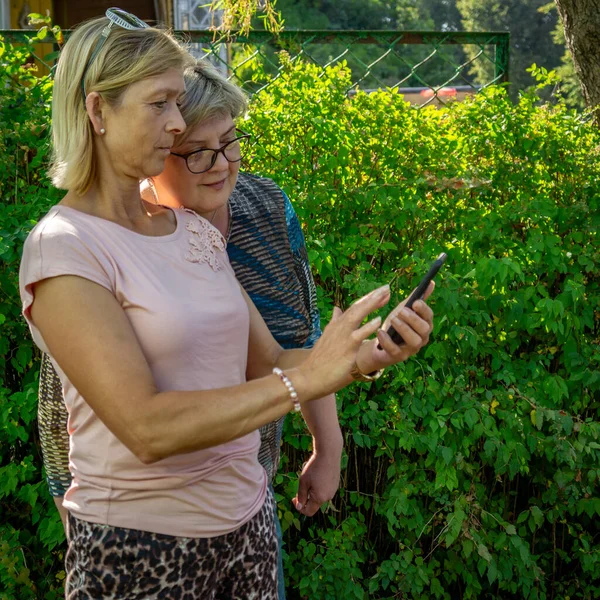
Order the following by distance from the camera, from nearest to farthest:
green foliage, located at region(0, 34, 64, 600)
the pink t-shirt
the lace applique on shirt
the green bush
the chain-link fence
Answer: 1. the pink t-shirt
2. the lace applique on shirt
3. green foliage, located at region(0, 34, 64, 600)
4. the green bush
5. the chain-link fence

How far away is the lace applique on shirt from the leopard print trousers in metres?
0.58

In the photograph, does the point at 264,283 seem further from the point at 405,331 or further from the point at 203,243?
the point at 405,331

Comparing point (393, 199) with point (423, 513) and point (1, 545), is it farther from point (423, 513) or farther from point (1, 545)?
point (1, 545)

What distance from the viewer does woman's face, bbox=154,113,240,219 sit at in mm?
2281

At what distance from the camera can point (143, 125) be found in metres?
1.91

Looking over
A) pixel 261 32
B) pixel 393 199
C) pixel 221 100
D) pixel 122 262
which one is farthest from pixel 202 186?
pixel 261 32

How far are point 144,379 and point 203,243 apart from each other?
47 cm

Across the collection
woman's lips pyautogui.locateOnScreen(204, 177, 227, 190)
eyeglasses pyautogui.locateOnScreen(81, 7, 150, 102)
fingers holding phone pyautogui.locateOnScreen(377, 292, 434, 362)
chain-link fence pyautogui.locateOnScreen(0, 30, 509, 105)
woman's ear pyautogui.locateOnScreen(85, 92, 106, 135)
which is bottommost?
chain-link fence pyautogui.locateOnScreen(0, 30, 509, 105)

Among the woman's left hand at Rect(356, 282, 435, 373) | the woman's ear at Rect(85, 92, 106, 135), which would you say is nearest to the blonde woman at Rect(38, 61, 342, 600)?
the woman's ear at Rect(85, 92, 106, 135)

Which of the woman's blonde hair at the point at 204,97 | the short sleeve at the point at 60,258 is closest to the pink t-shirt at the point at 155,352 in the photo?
the short sleeve at the point at 60,258

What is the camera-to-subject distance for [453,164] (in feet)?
13.3

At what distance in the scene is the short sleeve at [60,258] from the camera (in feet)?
5.75

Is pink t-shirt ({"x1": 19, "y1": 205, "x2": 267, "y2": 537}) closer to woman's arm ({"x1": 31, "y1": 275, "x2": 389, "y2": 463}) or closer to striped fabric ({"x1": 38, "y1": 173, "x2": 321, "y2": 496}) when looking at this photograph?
woman's arm ({"x1": 31, "y1": 275, "x2": 389, "y2": 463})

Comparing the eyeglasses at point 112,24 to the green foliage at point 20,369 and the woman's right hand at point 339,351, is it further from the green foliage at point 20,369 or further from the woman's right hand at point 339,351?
the green foliage at point 20,369
